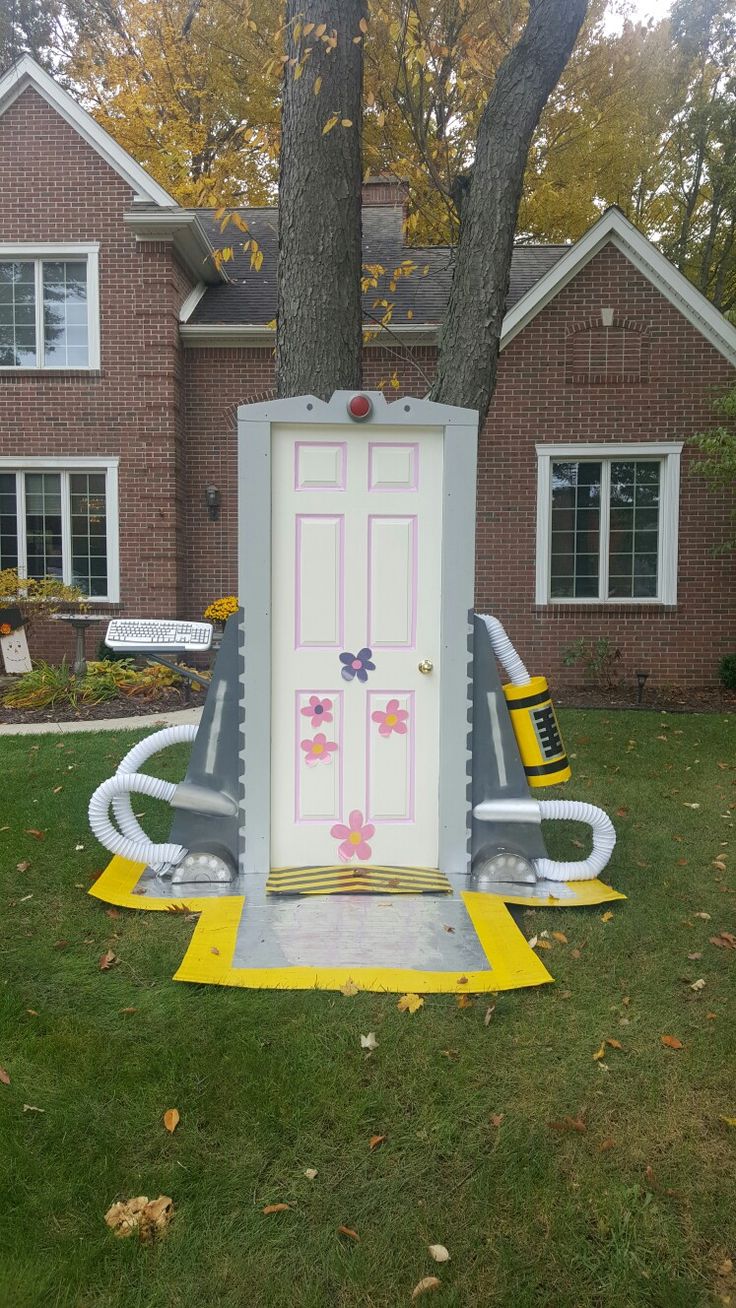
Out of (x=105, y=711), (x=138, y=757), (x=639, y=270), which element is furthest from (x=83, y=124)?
(x=138, y=757)

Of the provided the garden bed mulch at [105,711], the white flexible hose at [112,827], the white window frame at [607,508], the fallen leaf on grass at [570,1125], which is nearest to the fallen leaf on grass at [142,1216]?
the fallen leaf on grass at [570,1125]

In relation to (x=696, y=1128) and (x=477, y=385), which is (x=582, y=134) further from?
(x=696, y=1128)

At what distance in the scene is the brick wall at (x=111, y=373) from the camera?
11.6 meters

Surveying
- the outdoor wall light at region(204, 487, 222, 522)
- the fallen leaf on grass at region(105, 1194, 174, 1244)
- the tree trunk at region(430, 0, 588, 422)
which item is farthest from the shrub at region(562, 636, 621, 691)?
the fallen leaf on grass at region(105, 1194, 174, 1244)

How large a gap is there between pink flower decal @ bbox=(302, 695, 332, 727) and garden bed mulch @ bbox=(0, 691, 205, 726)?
4.94 m

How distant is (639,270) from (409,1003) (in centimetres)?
1056

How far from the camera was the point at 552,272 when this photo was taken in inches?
430

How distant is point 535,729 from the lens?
169 inches

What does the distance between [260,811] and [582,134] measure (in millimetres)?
18816

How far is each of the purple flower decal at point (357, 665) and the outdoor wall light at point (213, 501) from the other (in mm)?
8426

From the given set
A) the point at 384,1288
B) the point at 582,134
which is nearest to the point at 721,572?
the point at 384,1288

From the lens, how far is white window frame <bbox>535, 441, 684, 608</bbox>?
1128cm

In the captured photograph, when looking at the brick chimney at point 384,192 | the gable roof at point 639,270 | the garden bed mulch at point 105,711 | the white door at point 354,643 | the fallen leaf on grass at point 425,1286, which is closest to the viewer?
the fallen leaf on grass at point 425,1286

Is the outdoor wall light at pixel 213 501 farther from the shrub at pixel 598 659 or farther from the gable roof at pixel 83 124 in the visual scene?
the shrub at pixel 598 659
